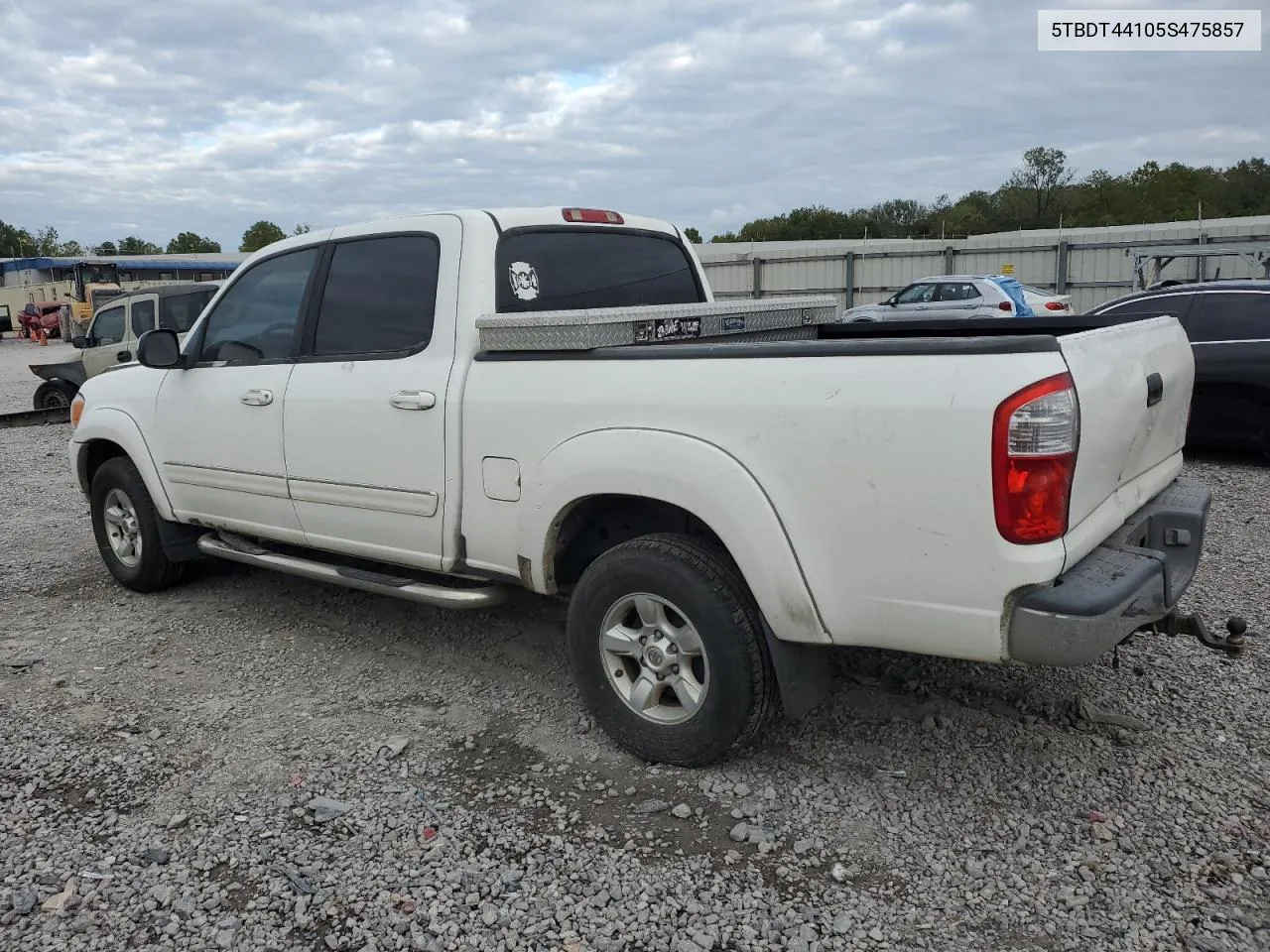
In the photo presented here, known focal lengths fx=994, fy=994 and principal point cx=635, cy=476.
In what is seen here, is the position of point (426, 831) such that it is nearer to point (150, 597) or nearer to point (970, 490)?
point (970, 490)

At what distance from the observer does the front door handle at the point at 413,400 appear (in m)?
3.79

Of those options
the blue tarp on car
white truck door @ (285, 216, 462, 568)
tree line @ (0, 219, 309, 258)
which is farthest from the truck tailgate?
tree line @ (0, 219, 309, 258)

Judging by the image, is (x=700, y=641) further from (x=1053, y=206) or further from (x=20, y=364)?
(x=1053, y=206)

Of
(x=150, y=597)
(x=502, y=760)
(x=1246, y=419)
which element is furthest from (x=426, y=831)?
(x=1246, y=419)

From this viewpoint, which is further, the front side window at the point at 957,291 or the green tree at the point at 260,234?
the green tree at the point at 260,234

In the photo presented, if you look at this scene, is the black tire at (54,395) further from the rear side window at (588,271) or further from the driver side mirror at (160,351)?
the rear side window at (588,271)

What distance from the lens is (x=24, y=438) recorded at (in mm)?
12359

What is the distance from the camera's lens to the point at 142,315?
1280 cm

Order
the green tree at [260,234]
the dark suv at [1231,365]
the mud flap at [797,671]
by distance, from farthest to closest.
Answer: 1. the green tree at [260,234]
2. the dark suv at [1231,365]
3. the mud flap at [797,671]

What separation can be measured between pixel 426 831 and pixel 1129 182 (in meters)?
68.9

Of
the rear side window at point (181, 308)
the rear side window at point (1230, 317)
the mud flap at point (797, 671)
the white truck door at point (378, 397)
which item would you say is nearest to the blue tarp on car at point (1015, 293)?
the rear side window at point (1230, 317)

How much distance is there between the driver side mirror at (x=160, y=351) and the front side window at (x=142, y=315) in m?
8.66

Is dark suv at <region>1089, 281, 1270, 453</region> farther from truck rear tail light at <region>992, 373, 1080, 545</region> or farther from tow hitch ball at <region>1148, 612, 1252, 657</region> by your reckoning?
truck rear tail light at <region>992, 373, 1080, 545</region>

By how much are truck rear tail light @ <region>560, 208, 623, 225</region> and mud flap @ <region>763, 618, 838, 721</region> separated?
2.16 meters
